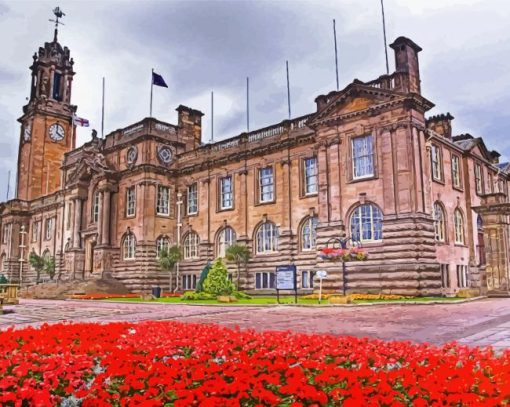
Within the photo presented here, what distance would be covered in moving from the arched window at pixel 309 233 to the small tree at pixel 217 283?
6725mm

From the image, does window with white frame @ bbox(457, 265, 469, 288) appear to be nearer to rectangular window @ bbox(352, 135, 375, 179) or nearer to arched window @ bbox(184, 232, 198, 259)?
rectangular window @ bbox(352, 135, 375, 179)

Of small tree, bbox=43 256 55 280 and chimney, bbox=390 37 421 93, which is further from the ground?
chimney, bbox=390 37 421 93

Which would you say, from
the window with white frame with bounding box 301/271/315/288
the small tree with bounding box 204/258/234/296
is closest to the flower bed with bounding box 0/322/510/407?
the small tree with bounding box 204/258/234/296

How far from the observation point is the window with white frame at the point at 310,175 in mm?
36062

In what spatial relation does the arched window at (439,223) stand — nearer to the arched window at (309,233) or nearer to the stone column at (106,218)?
the arched window at (309,233)

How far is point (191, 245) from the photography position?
4475cm

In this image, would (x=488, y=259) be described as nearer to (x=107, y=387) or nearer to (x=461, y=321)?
(x=461, y=321)

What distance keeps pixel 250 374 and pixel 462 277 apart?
30.6m

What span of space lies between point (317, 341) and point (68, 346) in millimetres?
4116

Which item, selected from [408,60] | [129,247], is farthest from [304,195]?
[129,247]

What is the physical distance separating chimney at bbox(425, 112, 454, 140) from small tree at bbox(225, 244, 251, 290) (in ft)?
59.5

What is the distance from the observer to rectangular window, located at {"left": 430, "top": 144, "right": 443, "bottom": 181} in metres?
32.7

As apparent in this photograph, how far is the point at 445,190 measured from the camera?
33438 mm

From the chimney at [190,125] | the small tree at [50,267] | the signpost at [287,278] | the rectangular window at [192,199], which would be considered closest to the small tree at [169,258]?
the rectangular window at [192,199]
